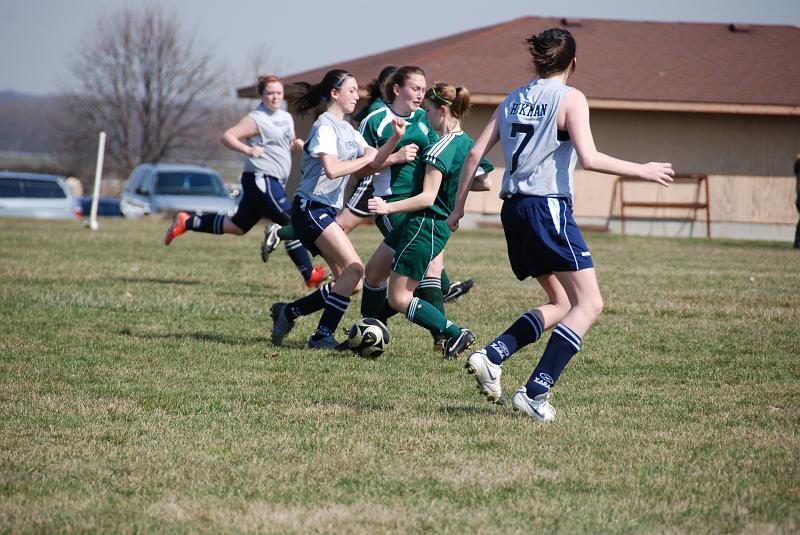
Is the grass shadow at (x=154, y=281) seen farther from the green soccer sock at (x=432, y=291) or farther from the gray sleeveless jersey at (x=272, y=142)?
the green soccer sock at (x=432, y=291)

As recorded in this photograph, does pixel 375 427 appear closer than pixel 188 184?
A: Yes

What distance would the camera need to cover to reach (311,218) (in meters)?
7.58

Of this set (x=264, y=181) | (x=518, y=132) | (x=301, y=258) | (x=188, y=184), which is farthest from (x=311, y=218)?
(x=188, y=184)

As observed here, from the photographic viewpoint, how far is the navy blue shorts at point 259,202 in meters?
11.2

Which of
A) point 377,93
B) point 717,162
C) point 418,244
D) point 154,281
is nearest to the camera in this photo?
point 418,244

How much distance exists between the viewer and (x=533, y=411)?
5.37 meters

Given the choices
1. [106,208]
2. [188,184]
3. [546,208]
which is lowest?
[106,208]

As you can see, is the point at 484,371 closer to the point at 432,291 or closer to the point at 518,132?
the point at 518,132

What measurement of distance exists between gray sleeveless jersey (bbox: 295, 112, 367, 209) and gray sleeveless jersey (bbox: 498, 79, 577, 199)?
1.87 m

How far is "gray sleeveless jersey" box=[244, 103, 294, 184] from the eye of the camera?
37.1ft

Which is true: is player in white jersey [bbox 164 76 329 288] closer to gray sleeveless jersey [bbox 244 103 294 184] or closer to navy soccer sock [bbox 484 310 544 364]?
gray sleeveless jersey [bbox 244 103 294 184]

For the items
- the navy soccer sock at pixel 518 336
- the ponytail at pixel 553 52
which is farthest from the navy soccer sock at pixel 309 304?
the ponytail at pixel 553 52

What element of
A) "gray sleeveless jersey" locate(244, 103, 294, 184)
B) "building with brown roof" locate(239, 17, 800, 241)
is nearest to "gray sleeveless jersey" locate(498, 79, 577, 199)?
"gray sleeveless jersey" locate(244, 103, 294, 184)

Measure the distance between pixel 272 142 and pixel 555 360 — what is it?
671 centimetres
